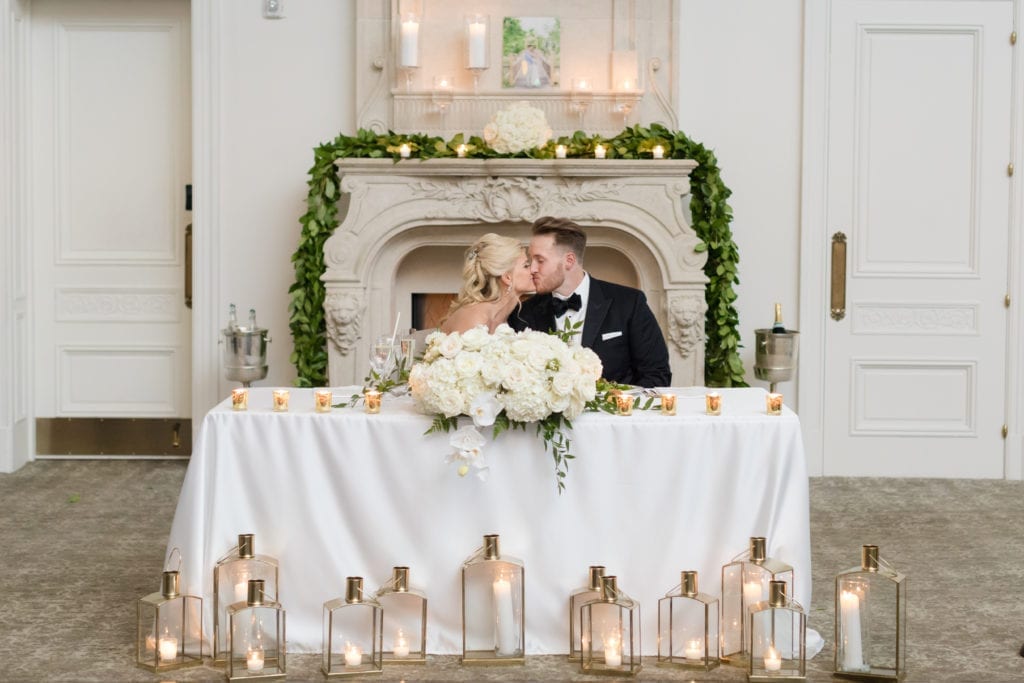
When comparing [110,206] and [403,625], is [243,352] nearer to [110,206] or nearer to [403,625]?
[110,206]

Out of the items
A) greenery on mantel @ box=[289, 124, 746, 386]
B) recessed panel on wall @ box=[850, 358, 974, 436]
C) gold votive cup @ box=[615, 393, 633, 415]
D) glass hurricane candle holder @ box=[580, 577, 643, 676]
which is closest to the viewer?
glass hurricane candle holder @ box=[580, 577, 643, 676]

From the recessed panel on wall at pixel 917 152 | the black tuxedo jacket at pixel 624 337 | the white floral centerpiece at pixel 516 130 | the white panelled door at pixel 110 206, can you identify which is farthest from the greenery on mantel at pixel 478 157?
the black tuxedo jacket at pixel 624 337

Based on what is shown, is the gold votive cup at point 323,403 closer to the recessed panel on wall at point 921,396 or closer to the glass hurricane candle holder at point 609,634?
the glass hurricane candle holder at point 609,634

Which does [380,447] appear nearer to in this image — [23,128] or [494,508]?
[494,508]

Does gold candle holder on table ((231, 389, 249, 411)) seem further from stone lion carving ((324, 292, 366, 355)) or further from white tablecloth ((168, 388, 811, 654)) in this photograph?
stone lion carving ((324, 292, 366, 355))

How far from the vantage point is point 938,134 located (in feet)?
22.1

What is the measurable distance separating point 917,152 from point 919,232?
434mm

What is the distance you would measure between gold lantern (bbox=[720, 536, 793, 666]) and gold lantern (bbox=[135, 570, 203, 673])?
5.04 feet

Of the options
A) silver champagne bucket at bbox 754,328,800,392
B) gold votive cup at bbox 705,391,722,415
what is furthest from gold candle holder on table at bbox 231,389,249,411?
silver champagne bucket at bbox 754,328,800,392

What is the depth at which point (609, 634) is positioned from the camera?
3.57m

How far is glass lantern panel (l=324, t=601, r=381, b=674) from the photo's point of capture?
354cm

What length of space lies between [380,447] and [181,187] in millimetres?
3870

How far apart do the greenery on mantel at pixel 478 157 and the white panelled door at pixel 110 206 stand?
1.01 m

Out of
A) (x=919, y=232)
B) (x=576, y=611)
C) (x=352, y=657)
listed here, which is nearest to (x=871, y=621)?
(x=576, y=611)
